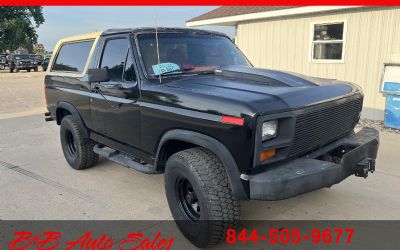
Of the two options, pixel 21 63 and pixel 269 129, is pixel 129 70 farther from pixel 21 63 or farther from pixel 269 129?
pixel 21 63

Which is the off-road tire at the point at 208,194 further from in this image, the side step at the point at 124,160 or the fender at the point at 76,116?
the fender at the point at 76,116

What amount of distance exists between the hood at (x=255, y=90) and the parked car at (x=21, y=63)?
118 ft

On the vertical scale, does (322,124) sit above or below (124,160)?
above

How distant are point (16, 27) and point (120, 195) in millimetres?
42162

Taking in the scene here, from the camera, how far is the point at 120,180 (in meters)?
5.11

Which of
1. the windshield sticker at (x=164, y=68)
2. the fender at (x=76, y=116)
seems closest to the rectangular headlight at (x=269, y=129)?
the windshield sticker at (x=164, y=68)

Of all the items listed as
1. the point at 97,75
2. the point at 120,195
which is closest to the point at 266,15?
the point at 97,75

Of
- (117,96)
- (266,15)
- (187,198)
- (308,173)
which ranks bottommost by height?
(187,198)

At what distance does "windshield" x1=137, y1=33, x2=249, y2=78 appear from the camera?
3975 mm

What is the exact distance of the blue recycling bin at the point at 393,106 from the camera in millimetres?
7859

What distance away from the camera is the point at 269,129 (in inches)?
116

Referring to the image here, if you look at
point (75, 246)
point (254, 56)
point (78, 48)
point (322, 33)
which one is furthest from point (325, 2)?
point (75, 246)

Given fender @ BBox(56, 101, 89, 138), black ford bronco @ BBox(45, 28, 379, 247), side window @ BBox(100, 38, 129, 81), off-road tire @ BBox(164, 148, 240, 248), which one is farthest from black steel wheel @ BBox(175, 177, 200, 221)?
fender @ BBox(56, 101, 89, 138)

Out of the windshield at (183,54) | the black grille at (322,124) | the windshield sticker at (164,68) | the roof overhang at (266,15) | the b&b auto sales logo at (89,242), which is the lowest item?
the b&b auto sales logo at (89,242)
